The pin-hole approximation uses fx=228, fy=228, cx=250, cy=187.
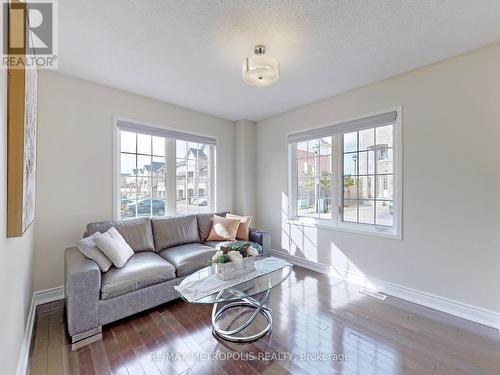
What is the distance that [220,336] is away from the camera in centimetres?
194

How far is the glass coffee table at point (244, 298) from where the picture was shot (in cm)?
183

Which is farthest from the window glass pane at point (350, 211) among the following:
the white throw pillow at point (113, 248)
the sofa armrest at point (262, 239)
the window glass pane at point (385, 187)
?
the white throw pillow at point (113, 248)

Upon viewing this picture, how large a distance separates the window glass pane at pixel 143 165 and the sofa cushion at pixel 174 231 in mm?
727

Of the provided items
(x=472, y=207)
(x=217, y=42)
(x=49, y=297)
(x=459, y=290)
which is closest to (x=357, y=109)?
(x=472, y=207)

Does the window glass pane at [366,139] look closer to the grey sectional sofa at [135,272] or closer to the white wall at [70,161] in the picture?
the grey sectional sofa at [135,272]

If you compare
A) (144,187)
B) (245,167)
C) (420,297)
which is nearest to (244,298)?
(420,297)

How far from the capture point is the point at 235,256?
2.09 m

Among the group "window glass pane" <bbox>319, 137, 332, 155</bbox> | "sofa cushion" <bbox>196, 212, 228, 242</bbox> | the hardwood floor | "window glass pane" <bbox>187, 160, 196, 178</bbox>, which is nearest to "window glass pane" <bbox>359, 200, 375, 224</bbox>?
"window glass pane" <bbox>319, 137, 332, 155</bbox>

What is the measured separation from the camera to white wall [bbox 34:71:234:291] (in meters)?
2.51

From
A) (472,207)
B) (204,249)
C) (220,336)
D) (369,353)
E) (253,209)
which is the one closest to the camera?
(369,353)

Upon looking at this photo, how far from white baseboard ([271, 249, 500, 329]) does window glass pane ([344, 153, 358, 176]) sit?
1363 millimetres

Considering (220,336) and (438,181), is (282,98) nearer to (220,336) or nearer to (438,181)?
(438,181)

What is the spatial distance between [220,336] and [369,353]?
3.91ft

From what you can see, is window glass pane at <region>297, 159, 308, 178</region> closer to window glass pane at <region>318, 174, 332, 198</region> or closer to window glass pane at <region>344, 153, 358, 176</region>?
window glass pane at <region>318, 174, 332, 198</region>
